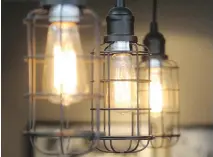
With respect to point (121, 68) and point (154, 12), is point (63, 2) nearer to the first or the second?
point (121, 68)

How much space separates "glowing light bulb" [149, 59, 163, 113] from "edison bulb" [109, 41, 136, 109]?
218mm

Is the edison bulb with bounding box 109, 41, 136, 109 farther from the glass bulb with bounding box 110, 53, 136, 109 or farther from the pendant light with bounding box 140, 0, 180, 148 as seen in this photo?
the pendant light with bounding box 140, 0, 180, 148

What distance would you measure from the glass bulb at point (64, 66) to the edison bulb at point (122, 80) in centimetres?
10

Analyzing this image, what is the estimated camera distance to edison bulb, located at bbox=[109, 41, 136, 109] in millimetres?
974

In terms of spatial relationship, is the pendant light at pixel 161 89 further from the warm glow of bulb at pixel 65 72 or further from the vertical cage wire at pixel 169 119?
the warm glow of bulb at pixel 65 72

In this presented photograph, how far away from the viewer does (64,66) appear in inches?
33.5

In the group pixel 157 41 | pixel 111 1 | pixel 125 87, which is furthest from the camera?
pixel 111 1

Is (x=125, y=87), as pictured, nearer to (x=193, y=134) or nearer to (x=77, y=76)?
(x=77, y=76)

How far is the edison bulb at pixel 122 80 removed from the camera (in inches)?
38.3

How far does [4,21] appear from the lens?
1315mm

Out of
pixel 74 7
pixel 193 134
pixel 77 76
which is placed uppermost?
pixel 74 7

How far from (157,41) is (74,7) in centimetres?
38

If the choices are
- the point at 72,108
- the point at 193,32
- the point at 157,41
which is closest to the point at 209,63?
the point at 193,32

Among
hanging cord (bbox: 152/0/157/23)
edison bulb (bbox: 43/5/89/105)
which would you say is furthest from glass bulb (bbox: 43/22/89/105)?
hanging cord (bbox: 152/0/157/23)
